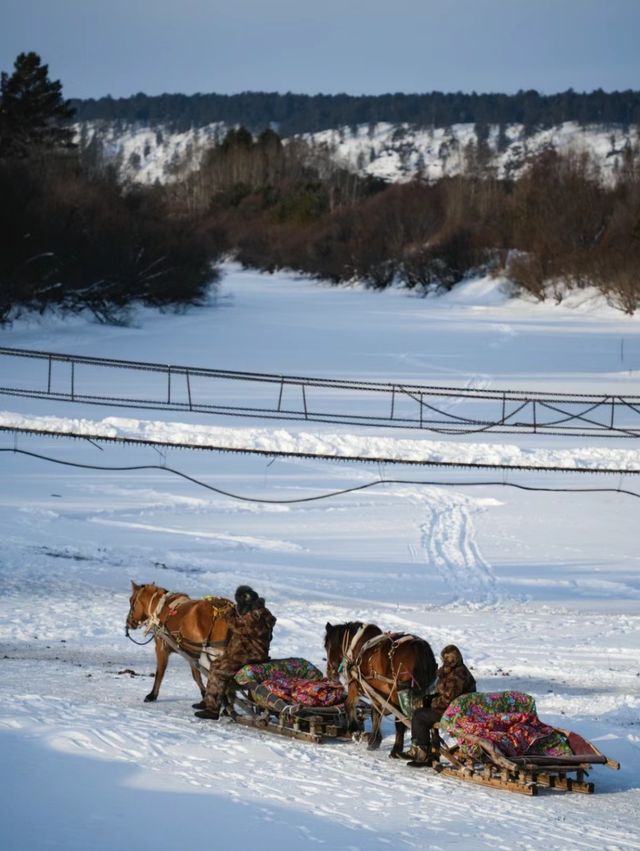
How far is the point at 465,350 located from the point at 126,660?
A: 113 ft

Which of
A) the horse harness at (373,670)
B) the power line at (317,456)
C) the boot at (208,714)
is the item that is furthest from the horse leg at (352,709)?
the power line at (317,456)

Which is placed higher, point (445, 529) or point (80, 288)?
point (80, 288)

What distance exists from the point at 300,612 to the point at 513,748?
672cm

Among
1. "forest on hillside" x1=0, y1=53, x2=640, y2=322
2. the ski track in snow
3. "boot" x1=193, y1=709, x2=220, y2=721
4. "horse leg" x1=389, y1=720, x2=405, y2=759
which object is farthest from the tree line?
"horse leg" x1=389, y1=720, x2=405, y2=759

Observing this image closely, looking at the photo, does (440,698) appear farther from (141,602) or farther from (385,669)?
(141,602)

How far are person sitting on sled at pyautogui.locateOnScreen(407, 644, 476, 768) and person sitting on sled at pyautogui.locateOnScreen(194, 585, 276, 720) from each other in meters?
1.52

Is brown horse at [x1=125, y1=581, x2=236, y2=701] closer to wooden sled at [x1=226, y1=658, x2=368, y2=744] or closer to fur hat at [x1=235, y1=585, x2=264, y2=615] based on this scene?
fur hat at [x1=235, y1=585, x2=264, y2=615]

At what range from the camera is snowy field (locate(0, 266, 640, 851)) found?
25.2 feet

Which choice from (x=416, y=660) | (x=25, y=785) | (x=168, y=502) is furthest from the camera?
(x=168, y=502)

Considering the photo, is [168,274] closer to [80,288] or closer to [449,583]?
[80,288]

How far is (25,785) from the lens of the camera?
7.84 metres

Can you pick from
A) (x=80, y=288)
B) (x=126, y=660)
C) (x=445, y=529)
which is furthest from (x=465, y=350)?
(x=126, y=660)

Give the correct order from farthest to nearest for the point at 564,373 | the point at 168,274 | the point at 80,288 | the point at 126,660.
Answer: the point at 168,274 < the point at 80,288 < the point at 564,373 < the point at 126,660

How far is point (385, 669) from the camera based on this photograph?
9.63 meters
